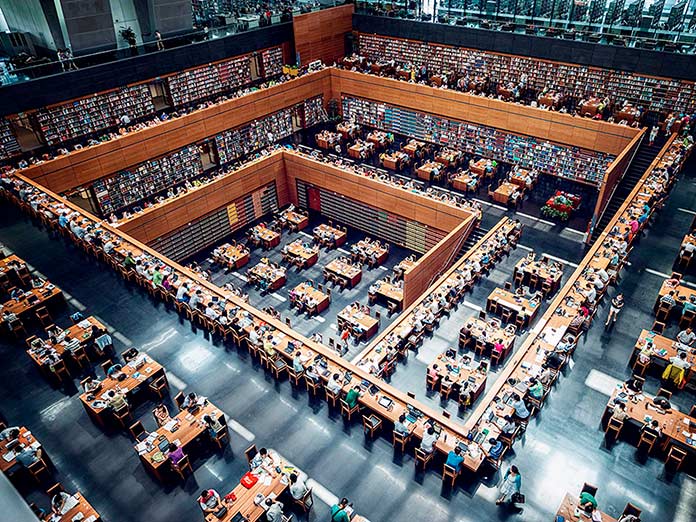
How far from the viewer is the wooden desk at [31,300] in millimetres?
11617

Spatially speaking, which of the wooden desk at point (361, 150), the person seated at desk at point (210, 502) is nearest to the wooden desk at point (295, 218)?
the wooden desk at point (361, 150)

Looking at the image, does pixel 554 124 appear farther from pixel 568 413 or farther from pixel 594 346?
pixel 568 413

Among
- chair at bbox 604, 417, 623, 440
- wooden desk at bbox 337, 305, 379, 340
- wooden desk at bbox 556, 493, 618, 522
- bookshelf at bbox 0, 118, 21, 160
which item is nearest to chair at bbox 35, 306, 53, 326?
wooden desk at bbox 337, 305, 379, 340

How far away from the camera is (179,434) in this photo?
29.3ft

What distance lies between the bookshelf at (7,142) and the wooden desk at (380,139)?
1346 centimetres

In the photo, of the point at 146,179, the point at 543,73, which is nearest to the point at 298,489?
the point at 146,179

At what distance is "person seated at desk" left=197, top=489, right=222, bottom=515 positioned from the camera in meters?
7.76

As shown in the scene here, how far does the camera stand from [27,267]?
1344cm

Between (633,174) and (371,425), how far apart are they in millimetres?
14058

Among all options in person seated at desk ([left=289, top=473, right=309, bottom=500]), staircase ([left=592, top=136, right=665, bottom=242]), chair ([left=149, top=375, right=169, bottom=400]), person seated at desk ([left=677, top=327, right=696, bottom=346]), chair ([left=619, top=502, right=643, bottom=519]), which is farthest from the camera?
staircase ([left=592, top=136, right=665, bottom=242])

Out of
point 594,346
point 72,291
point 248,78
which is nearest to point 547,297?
point 594,346

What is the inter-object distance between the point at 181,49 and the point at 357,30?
9641mm

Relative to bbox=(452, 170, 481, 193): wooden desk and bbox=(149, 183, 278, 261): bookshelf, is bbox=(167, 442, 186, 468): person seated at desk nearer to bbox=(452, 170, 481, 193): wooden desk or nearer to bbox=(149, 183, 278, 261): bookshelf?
bbox=(149, 183, 278, 261): bookshelf

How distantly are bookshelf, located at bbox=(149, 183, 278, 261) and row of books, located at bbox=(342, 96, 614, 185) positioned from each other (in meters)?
6.25
